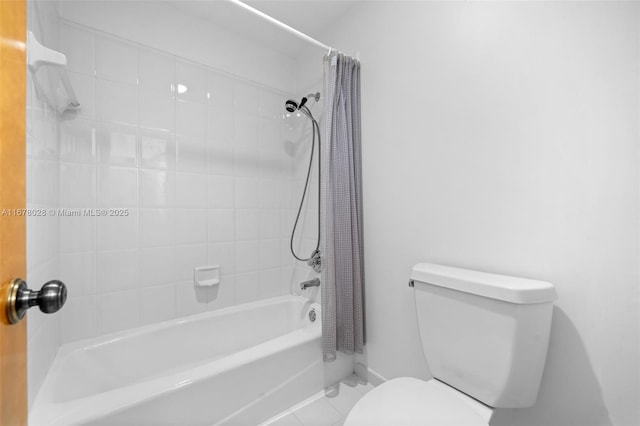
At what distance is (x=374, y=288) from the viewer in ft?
5.11

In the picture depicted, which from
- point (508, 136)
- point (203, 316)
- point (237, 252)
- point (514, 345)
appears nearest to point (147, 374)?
point (203, 316)

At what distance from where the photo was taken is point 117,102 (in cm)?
148

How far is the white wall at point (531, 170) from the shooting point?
82 centimetres

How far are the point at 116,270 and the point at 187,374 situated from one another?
772 mm

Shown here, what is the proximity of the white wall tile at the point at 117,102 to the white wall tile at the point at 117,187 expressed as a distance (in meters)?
0.27

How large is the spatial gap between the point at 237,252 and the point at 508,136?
66.3 inches

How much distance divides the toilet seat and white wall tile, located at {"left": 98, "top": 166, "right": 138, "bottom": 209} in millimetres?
1542

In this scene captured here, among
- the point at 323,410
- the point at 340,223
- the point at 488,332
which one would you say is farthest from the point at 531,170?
the point at 323,410

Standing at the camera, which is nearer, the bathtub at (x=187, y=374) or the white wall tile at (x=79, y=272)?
the bathtub at (x=187, y=374)

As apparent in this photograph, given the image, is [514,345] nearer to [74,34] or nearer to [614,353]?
[614,353]

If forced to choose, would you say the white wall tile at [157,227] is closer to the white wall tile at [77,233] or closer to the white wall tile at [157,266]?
the white wall tile at [157,266]

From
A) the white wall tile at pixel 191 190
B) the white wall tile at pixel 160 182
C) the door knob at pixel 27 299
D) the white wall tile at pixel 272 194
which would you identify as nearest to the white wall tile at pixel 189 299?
the white wall tile at pixel 160 182

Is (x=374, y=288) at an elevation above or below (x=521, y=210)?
below

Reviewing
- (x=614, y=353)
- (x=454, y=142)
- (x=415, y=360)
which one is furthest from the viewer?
(x=415, y=360)
